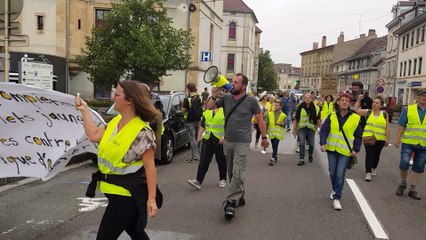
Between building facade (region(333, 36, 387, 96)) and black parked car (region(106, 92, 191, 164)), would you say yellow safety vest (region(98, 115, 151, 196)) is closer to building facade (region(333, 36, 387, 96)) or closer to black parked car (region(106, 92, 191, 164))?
black parked car (region(106, 92, 191, 164))

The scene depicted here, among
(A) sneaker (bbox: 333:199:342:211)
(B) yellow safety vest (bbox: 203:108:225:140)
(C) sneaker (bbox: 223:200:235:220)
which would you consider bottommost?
(A) sneaker (bbox: 333:199:342:211)

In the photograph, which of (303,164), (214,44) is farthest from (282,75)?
(303,164)

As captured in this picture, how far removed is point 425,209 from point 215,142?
3.43 m

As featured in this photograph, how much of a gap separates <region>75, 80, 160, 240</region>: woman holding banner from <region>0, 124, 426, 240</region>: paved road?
70.1 inches

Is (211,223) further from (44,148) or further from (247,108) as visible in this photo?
(44,148)

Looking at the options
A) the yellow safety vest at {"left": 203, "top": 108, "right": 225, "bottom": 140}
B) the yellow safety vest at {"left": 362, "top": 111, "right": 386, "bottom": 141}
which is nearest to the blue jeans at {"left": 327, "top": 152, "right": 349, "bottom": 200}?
the yellow safety vest at {"left": 203, "top": 108, "right": 225, "bottom": 140}

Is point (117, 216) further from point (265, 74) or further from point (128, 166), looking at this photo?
point (265, 74)

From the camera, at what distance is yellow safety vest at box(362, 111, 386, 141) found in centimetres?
838

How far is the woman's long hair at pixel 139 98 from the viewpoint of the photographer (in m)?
3.21

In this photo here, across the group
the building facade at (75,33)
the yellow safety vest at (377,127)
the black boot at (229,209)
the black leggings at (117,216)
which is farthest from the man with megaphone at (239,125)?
the building facade at (75,33)

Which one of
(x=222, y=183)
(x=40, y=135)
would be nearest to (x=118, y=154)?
(x=40, y=135)

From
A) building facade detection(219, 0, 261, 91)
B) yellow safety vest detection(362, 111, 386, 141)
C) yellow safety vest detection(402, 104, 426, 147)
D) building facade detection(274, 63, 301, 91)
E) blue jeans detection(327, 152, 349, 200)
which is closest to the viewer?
blue jeans detection(327, 152, 349, 200)

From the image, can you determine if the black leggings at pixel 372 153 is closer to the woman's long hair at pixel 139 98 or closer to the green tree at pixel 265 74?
the woman's long hair at pixel 139 98

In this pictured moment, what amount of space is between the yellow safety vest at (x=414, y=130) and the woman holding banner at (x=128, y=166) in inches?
212
